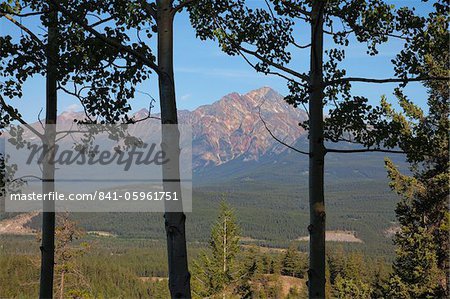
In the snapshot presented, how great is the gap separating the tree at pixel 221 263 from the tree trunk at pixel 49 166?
864 inches

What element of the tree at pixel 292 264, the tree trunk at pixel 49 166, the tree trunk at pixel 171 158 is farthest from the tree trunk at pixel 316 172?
the tree at pixel 292 264

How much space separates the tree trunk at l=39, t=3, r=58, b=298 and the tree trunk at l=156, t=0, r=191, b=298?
1.68 metres

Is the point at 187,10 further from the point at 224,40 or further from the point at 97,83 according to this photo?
the point at 97,83

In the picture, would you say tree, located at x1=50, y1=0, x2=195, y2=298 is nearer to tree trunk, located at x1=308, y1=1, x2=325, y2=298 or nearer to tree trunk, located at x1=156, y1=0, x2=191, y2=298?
tree trunk, located at x1=156, y1=0, x2=191, y2=298

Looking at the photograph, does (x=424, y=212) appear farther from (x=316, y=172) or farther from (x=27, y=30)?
(x=27, y=30)

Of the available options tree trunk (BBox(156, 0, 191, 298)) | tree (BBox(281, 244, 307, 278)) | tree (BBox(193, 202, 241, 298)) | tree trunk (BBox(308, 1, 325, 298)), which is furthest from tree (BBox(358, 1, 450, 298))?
tree (BBox(281, 244, 307, 278))

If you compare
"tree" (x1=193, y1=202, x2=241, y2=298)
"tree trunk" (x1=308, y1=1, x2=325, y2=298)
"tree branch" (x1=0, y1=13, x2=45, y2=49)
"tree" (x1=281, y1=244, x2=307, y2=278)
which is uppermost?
"tree branch" (x1=0, y1=13, x2=45, y2=49)

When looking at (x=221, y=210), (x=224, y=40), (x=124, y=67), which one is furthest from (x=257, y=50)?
(x=221, y=210)

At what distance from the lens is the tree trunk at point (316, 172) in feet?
16.7

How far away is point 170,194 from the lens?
4.47m

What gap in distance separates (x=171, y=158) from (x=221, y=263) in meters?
25.1

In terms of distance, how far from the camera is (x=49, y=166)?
242 inches

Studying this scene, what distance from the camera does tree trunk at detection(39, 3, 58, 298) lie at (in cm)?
575

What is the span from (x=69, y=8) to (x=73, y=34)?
13.9 inches
